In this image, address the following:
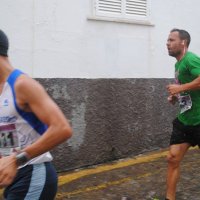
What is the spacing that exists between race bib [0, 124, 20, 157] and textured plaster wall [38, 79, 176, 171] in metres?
2.96

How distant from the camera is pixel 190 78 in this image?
4.50 metres

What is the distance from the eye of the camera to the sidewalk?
495 cm

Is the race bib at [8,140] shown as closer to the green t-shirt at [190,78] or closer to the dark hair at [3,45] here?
the dark hair at [3,45]

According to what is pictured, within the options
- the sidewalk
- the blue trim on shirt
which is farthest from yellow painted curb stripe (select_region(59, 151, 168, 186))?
the blue trim on shirt

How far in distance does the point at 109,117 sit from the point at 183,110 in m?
1.85

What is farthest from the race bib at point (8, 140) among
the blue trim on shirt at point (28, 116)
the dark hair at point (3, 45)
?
the dark hair at point (3, 45)

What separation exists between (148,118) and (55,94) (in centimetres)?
187

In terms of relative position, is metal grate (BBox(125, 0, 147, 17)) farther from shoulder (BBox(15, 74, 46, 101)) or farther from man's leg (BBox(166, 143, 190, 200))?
shoulder (BBox(15, 74, 46, 101))

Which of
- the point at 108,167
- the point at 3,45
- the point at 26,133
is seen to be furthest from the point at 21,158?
the point at 108,167

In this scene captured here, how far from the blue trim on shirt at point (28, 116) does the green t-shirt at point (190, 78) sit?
7.68ft

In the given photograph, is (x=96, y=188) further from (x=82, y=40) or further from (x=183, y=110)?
(x=82, y=40)

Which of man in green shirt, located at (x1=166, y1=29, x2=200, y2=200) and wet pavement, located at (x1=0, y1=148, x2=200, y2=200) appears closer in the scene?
man in green shirt, located at (x1=166, y1=29, x2=200, y2=200)

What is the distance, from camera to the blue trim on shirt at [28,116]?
238 centimetres

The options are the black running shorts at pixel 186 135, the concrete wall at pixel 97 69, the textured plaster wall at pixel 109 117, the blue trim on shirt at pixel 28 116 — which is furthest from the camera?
the textured plaster wall at pixel 109 117
